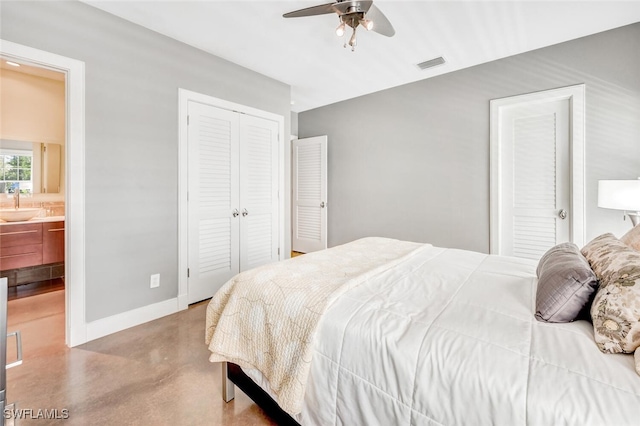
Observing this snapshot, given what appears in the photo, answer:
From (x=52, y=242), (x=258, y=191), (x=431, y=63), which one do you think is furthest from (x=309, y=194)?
(x=52, y=242)

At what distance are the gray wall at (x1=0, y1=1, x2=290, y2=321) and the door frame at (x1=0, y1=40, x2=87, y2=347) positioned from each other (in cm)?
5

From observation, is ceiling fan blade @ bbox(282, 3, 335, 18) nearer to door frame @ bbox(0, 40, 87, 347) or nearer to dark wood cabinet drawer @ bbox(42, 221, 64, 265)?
door frame @ bbox(0, 40, 87, 347)

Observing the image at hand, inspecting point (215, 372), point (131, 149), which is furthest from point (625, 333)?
point (131, 149)

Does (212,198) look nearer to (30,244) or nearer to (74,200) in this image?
(74,200)

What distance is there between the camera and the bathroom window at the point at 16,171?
340 centimetres

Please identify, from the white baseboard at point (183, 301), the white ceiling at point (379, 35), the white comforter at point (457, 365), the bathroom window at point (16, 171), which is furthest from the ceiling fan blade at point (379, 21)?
the bathroom window at point (16, 171)

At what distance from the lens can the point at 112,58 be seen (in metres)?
2.35

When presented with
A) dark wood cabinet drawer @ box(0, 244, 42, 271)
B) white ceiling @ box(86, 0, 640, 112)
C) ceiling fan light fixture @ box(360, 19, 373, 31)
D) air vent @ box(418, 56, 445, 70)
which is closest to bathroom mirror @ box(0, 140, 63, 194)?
dark wood cabinet drawer @ box(0, 244, 42, 271)

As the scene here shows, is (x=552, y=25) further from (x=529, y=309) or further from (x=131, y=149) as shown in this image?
(x=131, y=149)

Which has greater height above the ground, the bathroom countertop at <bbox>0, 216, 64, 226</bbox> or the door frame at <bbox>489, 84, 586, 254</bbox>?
the door frame at <bbox>489, 84, 586, 254</bbox>

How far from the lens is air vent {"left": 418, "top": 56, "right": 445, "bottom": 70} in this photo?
313 cm

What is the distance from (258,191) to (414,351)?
2.96 m

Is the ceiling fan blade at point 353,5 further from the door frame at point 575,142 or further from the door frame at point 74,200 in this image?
the door frame at point 575,142

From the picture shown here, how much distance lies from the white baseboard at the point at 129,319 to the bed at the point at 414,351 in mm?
1465
